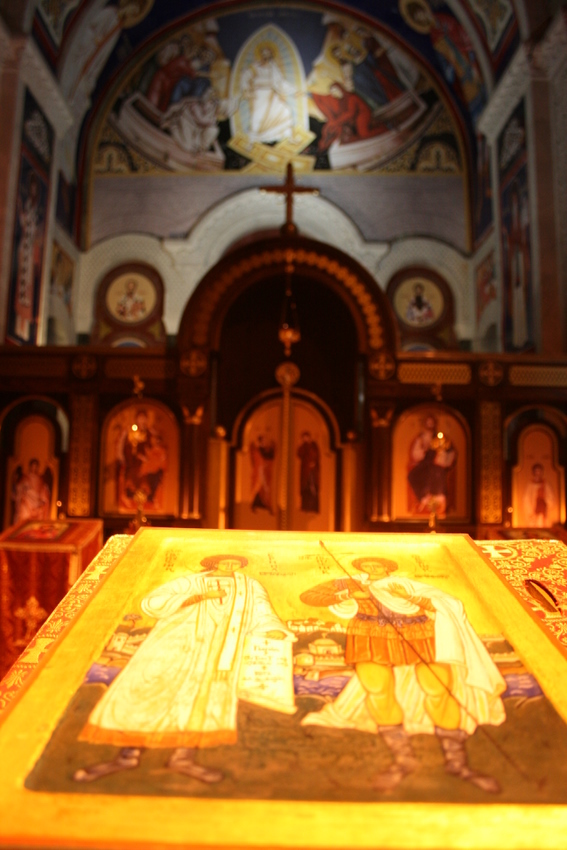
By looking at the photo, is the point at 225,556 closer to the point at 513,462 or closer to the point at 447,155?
the point at 513,462

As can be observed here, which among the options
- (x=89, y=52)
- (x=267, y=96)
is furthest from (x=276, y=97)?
(x=89, y=52)

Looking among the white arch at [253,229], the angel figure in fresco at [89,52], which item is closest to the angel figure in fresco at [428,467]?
the white arch at [253,229]

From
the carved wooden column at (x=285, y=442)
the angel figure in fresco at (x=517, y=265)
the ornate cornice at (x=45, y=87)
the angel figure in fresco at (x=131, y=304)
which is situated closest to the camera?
the carved wooden column at (x=285, y=442)

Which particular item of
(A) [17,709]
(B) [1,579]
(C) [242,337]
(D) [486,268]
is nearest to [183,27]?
(D) [486,268]

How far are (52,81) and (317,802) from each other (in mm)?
11271

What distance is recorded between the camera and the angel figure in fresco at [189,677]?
1.60 meters

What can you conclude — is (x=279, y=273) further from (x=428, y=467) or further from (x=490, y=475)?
(x=490, y=475)

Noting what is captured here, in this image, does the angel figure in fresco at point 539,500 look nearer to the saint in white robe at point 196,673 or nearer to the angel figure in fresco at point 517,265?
the angel figure in fresco at point 517,265

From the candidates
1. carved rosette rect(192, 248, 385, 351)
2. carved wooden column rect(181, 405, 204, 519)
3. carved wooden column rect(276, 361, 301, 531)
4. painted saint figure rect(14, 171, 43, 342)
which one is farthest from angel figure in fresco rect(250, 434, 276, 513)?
painted saint figure rect(14, 171, 43, 342)

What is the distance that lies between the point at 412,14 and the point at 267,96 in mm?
2925

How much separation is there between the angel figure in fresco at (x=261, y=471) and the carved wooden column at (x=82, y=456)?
1.74m

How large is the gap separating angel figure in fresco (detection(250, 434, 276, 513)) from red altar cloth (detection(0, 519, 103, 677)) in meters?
2.59

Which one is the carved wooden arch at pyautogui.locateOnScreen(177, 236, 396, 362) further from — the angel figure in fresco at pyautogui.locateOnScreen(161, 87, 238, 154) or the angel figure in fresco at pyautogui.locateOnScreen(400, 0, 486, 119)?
the angel figure in fresco at pyautogui.locateOnScreen(161, 87, 238, 154)

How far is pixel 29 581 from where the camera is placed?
18.0ft
